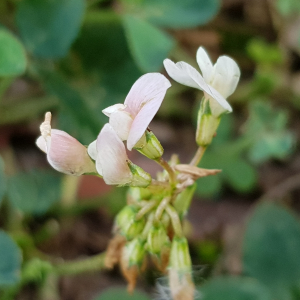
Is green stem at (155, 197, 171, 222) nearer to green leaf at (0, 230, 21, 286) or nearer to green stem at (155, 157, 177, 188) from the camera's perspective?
green stem at (155, 157, 177, 188)

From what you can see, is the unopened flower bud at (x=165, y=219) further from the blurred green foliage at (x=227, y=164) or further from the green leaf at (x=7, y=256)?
the blurred green foliage at (x=227, y=164)

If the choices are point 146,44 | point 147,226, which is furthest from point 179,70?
point 146,44

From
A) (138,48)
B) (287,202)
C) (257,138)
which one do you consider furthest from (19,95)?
(287,202)

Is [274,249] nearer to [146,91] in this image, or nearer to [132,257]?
[132,257]

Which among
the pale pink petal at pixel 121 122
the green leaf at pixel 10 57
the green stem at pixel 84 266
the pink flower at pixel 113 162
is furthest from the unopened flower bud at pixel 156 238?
the green leaf at pixel 10 57

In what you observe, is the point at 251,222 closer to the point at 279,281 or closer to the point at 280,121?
the point at 279,281

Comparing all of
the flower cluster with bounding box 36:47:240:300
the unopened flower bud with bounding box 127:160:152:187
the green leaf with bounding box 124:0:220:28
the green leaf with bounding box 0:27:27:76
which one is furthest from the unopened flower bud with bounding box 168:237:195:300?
the green leaf with bounding box 124:0:220:28
